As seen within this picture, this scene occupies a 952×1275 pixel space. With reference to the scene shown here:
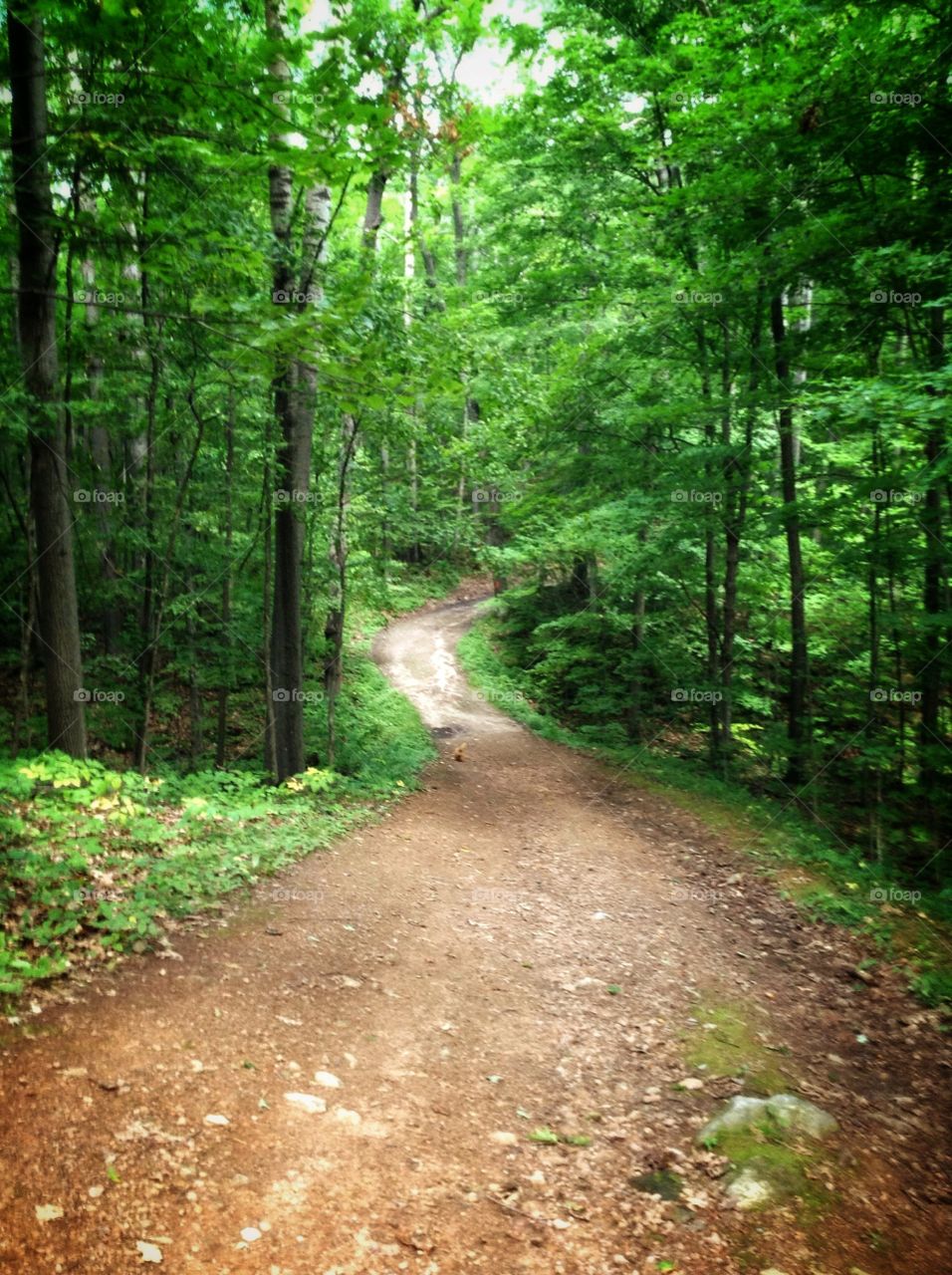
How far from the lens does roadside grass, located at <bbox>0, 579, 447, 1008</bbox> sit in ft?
14.8

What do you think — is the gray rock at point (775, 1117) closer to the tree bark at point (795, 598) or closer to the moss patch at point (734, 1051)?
the moss patch at point (734, 1051)

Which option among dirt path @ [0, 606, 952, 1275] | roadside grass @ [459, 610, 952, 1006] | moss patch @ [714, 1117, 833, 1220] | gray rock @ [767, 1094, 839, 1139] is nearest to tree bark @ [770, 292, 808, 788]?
roadside grass @ [459, 610, 952, 1006]

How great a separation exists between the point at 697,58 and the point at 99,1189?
38.5 ft

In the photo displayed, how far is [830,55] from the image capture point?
24.0 feet

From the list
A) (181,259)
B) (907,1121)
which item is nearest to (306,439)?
(181,259)

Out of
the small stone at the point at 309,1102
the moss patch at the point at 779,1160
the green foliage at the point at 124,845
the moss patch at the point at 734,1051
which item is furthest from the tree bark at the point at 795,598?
the small stone at the point at 309,1102

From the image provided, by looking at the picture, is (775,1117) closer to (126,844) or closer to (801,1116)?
(801,1116)

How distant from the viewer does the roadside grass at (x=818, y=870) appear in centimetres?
597

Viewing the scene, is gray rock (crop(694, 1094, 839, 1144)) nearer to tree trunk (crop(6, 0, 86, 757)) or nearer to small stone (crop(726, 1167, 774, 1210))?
small stone (crop(726, 1167, 774, 1210))

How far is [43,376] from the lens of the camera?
646 cm

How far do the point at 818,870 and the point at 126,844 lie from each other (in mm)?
7055

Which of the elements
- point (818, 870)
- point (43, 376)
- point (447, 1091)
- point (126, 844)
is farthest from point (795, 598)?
point (43, 376)

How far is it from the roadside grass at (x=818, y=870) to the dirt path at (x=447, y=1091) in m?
0.43

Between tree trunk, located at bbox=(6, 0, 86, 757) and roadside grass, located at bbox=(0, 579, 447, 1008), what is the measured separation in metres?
0.82
